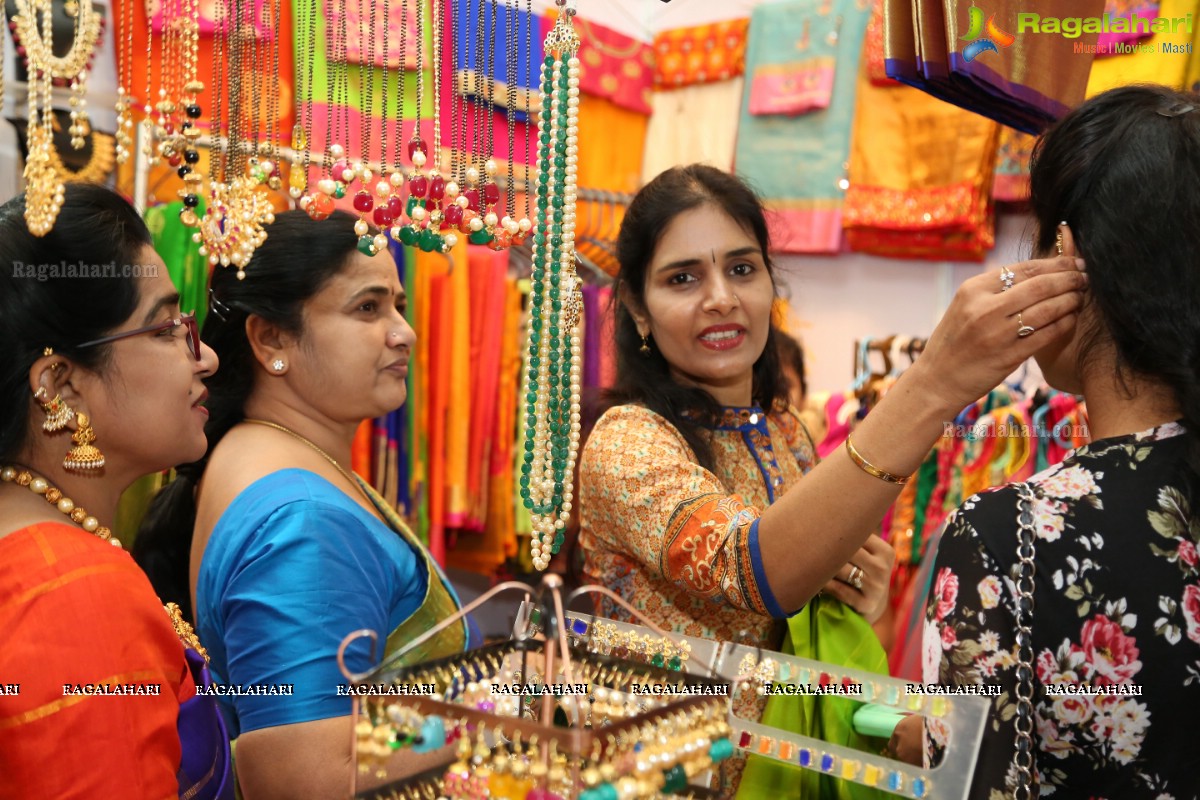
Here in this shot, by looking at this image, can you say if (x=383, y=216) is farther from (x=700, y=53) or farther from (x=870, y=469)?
(x=700, y=53)

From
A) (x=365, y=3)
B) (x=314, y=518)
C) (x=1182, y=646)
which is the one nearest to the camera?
(x=1182, y=646)

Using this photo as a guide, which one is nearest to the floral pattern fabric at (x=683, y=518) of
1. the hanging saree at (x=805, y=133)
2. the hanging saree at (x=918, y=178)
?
the hanging saree at (x=918, y=178)


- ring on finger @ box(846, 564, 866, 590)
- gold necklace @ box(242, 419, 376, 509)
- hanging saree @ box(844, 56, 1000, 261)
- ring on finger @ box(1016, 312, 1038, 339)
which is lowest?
ring on finger @ box(846, 564, 866, 590)

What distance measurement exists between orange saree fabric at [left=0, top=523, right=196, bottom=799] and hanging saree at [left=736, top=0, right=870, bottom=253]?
2.62m

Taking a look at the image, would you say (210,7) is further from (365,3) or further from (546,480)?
(546,480)

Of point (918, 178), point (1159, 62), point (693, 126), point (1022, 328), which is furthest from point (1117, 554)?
point (693, 126)

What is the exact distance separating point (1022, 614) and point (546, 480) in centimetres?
63

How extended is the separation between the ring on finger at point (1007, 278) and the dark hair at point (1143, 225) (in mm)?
78

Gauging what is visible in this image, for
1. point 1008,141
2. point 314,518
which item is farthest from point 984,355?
point 1008,141

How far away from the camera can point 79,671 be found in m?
1.24

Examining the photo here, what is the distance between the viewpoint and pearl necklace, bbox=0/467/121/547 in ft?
4.62

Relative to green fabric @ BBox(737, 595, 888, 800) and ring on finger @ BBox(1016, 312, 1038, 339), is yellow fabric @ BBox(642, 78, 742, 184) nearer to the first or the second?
green fabric @ BBox(737, 595, 888, 800)

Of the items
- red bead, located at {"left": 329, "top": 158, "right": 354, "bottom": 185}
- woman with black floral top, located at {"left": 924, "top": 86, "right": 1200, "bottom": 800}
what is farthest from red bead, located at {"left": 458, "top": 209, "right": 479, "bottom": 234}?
woman with black floral top, located at {"left": 924, "top": 86, "right": 1200, "bottom": 800}

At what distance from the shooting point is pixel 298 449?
6.05ft
